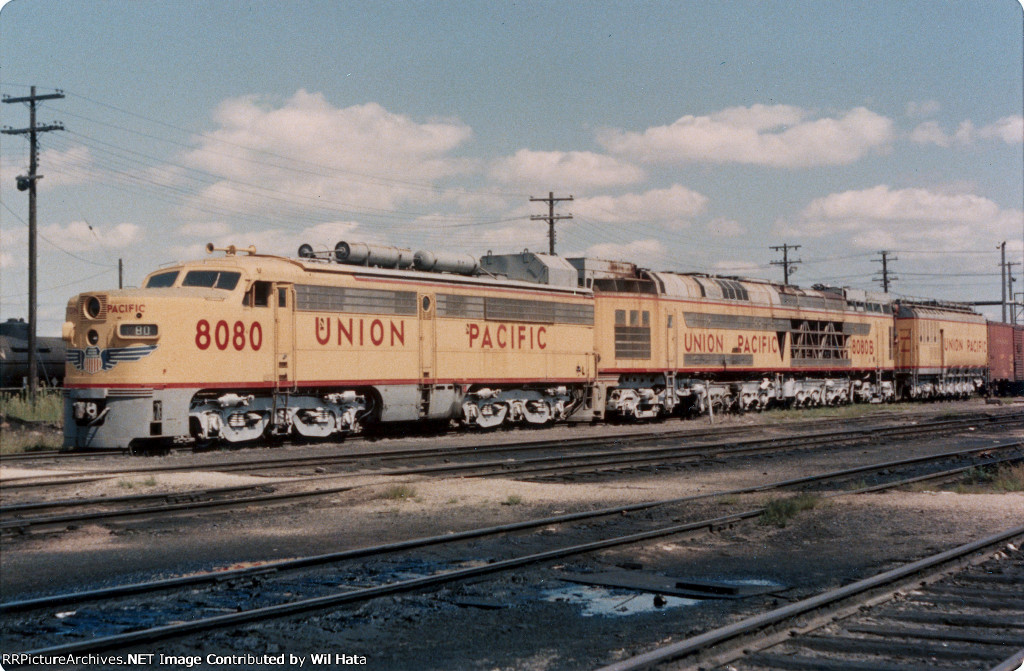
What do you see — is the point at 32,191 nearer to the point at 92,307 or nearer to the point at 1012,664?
the point at 92,307

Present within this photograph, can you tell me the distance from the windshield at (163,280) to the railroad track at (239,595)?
10.9 meters

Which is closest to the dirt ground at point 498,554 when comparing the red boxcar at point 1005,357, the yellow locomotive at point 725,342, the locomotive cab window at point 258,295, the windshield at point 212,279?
the locomotive cab window at point 258,295

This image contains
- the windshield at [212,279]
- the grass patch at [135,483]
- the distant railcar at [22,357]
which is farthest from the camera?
the distant railcar at [22,357]

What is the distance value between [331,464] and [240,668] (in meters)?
11.1

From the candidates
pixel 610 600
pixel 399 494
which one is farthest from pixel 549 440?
pixel 610 600

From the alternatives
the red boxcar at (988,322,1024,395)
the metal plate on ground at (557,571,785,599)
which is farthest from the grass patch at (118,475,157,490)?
the red boxcar at (988,322,1024,395)

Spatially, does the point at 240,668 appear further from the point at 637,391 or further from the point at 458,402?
the point at 637,391

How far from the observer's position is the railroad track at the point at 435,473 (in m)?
11.5

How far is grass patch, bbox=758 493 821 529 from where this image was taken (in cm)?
1188

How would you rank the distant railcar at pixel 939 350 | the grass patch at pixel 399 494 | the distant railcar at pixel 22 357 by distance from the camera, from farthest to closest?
the distant railcar at pixel 939 350 < the distant railcar at pixel 22 357 < the grass patch at pixel 399 494

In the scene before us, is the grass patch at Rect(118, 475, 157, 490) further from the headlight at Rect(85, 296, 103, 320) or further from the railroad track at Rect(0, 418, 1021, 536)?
the headlight at Rect(85, 296, 103, 320)

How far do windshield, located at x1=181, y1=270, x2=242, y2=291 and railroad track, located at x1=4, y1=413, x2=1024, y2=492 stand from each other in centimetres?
374

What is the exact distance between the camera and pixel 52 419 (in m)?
28.0

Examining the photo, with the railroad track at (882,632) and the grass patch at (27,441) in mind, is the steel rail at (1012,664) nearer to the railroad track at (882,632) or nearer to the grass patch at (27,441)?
the railroad track at (882,632)
